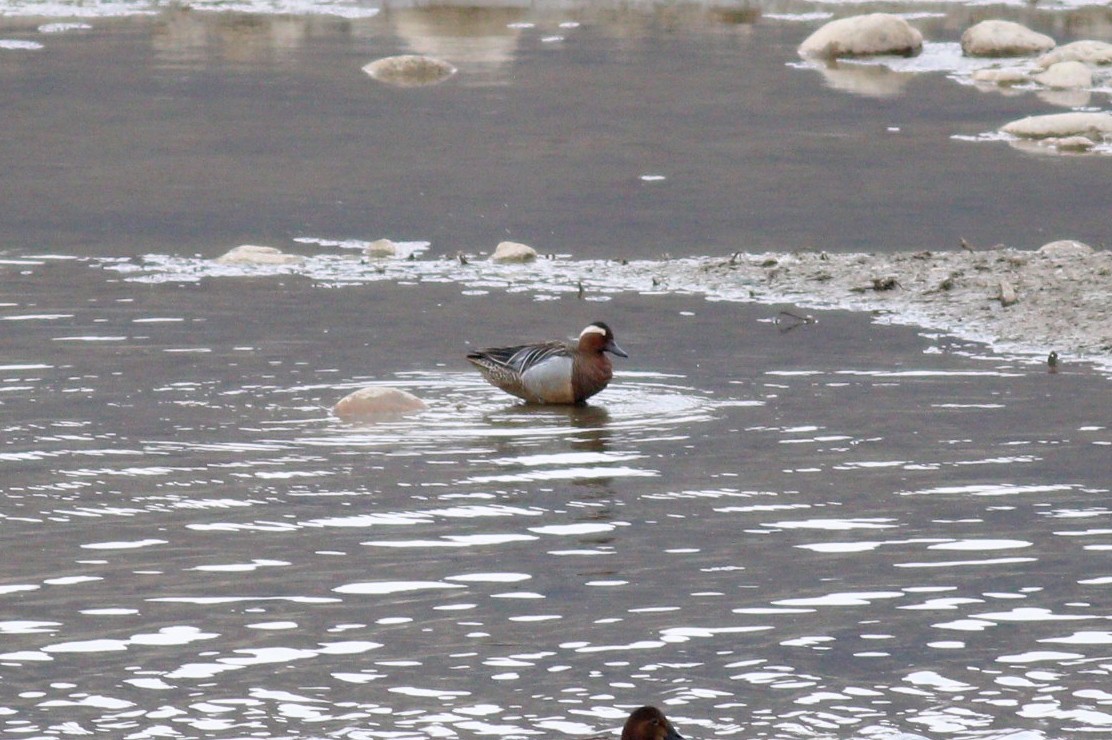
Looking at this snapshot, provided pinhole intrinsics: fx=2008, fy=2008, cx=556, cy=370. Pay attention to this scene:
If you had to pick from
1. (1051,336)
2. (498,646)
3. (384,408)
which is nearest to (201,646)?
(498,646)

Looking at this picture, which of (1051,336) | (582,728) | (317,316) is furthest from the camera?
(317,316)

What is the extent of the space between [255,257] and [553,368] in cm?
556

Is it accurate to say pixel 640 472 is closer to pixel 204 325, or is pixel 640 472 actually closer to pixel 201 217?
pixel 204 325

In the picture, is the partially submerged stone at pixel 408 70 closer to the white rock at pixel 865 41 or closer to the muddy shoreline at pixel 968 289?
the white rock at pixel 865 41

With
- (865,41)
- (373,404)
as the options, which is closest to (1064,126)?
(865,41)

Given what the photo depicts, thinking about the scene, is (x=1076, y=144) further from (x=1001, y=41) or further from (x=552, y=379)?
(x=552, y=379)

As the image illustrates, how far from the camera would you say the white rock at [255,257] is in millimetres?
16984

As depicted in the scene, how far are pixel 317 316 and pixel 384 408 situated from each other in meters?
3.22

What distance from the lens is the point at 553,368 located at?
39.9ft

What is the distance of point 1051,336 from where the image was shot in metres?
13.5

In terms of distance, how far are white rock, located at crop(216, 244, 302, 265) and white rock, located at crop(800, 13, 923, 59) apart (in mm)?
18528

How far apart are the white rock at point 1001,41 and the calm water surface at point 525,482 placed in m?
11.0

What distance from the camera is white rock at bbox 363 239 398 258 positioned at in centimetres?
1738

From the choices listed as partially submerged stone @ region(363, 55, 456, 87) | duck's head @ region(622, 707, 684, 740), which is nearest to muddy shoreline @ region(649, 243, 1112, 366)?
duck's head @ region(622, 707, 684, 740)
